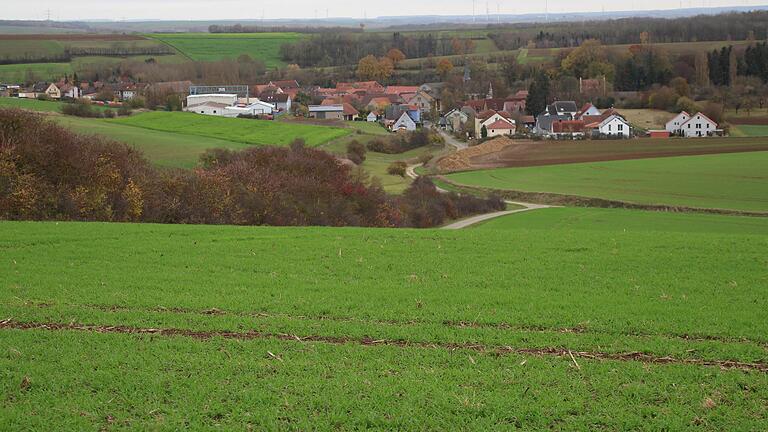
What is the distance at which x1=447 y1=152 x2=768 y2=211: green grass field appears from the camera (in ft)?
159

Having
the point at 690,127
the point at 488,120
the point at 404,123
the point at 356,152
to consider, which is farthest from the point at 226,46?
the point at 690,127

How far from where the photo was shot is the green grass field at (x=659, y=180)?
159 feet

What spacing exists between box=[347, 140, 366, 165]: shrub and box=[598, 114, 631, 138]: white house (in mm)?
25758

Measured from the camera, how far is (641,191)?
170ft

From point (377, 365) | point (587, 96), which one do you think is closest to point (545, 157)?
point (587, 96)

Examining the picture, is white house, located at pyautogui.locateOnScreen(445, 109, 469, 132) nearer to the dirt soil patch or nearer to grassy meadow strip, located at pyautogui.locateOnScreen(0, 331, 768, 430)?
the dirt soil patch

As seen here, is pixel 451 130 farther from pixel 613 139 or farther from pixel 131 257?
pixel 131 257

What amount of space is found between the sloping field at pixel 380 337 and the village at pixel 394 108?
71.7m

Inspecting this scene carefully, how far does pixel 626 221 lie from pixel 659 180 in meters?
17.1

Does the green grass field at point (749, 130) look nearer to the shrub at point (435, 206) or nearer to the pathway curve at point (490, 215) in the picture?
the pathway curve at point (490, 215)

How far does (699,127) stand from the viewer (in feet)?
269

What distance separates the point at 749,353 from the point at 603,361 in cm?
185

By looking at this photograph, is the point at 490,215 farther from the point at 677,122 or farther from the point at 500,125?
the point at 500,125

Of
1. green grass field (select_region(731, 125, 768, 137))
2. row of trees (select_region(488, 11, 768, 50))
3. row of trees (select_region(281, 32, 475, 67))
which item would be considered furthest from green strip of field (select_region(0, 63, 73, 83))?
green grass field (select_region(731, 125, 768, 137))
